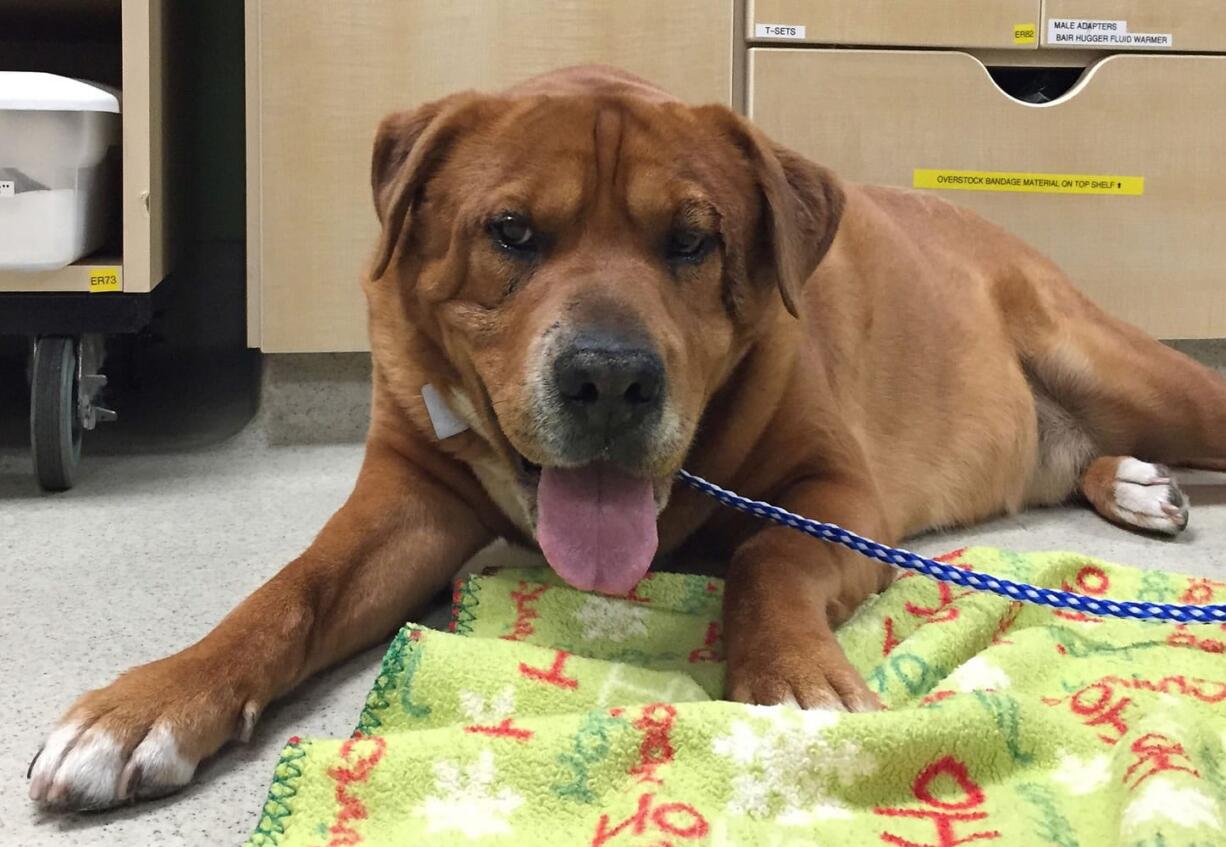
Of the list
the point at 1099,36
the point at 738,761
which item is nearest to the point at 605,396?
the point at 738,761

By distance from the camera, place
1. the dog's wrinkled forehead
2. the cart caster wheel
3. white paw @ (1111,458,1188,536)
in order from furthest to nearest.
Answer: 1. the cart caster wheel
2. white paw @ (1111,458,1188,536)
3. the dog's wrinkled forehead

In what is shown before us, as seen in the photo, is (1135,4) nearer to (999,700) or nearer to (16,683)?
(999,700)

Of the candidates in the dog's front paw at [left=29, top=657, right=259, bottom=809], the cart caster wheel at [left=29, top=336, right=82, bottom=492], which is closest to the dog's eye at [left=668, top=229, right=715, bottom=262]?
the dog's front paw at [left=29, top=657, right=259, bottom=809]

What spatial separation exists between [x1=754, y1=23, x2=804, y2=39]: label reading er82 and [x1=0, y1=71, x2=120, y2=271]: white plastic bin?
1348 mm

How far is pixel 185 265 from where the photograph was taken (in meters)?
3.21

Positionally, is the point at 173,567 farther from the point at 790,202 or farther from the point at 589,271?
the point at 790,202

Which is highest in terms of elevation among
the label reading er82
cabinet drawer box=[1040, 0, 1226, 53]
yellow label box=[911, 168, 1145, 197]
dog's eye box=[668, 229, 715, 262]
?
cabinet drawer box=[1040, 0, 1226, 53]

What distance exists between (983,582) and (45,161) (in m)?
1.80

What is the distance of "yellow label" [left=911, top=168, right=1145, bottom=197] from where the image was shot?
8.72 ft

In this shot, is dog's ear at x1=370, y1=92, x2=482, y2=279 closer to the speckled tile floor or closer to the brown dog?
the brown dog

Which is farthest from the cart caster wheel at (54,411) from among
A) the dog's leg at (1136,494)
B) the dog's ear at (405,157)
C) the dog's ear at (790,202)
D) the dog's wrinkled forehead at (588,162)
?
the dog's leg at (1136,494)

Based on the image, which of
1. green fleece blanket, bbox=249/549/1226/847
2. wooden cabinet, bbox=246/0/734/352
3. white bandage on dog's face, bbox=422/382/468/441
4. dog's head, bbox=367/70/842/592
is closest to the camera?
green fleece blanket, bbox=249/549/1226/847

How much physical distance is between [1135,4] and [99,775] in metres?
2.63

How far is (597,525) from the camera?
4.30 ft
